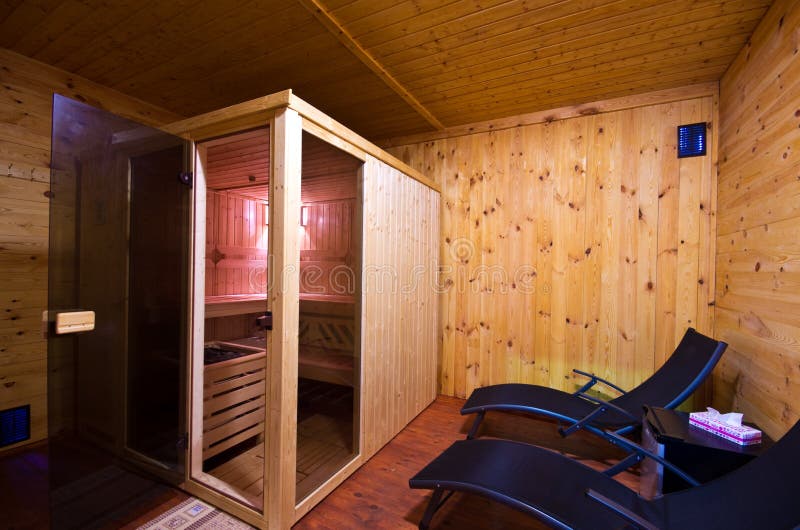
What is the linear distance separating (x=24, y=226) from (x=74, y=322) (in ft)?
5.04

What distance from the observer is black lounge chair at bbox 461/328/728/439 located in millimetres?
2133

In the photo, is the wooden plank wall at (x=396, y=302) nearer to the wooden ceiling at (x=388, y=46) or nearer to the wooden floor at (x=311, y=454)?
the wooden floor at (x=311, y=454)

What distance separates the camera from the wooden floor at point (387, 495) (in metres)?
1.82

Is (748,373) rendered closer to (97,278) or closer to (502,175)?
(502,175)

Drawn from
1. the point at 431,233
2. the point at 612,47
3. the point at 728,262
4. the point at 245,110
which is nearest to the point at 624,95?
the point at 612,47

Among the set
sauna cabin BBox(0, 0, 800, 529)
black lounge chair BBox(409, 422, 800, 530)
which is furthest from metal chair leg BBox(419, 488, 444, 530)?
sauna cabin BBox(0, 0, 800, 529)

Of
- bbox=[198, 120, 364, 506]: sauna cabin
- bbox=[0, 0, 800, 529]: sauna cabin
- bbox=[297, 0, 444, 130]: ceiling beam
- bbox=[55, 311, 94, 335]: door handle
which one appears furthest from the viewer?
bbox=[198, 120, 364, 506]: sauna cabin

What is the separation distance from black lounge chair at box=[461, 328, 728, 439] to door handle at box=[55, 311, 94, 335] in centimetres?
224

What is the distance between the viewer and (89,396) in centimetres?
181

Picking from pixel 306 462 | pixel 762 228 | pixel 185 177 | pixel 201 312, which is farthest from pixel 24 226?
pixel 762 228

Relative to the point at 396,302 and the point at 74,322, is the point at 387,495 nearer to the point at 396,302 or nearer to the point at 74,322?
the point at 396,302

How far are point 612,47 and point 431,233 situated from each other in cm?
191

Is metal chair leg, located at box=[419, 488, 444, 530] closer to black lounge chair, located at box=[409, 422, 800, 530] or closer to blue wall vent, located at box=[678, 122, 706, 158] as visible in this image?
black lounge chair, located at box=[409, 422, 800, 530]

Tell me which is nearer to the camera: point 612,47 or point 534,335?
point 612,47
